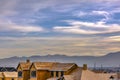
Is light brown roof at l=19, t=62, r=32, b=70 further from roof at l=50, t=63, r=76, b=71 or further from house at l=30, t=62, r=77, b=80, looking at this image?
roof at l=50, t=63, r=76, b=71

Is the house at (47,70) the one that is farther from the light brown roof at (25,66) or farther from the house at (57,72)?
the light brown roof at (25,66)

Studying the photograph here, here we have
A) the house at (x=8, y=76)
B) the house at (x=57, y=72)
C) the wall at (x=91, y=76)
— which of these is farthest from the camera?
the house at (x=8, y=76)

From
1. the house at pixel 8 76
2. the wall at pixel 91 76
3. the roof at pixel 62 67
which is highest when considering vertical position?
the roof at pixel 62 67

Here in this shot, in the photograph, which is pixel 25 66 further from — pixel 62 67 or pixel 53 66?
pixel 62 67

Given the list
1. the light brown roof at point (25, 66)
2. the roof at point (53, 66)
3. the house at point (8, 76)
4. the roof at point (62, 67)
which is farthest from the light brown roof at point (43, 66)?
the house at point (8, 76)

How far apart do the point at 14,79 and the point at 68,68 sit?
122 ft

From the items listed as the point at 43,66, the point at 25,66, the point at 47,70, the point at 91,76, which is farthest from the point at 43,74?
the point at 91,76

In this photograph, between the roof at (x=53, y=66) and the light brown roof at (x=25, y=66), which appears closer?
the roof at (x=53, y=66)

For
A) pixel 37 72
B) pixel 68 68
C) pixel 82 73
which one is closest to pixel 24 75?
pixel 37 72

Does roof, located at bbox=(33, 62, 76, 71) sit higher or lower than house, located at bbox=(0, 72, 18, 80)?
higher

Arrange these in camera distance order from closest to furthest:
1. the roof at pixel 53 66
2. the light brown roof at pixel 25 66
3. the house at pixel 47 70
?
the roof at pixel 53 66, the house at pixel 47 70, the light brown roof at pixel 25 66

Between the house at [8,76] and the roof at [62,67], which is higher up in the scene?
the roof at [62,67]

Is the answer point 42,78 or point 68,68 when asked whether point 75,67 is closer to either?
point 68,68

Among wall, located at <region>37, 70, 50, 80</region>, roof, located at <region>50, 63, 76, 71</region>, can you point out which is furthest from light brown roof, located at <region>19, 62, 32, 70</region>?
roof, located at <region>50, 63, 76, 71</region>
